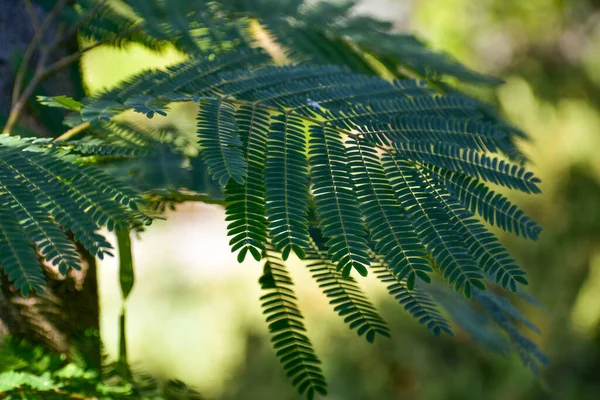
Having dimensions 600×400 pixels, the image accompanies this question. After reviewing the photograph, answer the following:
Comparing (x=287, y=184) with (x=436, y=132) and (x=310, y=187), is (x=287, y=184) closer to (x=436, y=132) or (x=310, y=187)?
(x=310, y=187)

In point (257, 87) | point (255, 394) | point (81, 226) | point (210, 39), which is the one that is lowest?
point (255, 394)

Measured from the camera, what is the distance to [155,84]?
0.95 metres

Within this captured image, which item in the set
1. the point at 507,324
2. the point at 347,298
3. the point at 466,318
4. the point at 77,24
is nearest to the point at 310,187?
the point at 347,298

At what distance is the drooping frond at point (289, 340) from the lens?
79 centimetres

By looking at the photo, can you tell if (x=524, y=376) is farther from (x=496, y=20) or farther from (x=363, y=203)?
(x=363, y=203)

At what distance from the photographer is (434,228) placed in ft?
2.33

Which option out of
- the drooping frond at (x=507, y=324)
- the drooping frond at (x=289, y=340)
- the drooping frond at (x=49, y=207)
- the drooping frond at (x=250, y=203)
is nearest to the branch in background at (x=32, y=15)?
the drooping frond at (x=49, y=207)

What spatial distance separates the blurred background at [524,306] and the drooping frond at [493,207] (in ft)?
8.78

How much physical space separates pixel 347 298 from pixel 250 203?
7.9 inches

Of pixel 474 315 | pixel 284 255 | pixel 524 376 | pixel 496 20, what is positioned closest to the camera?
pixel 284 255

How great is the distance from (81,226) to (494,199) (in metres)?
0.54

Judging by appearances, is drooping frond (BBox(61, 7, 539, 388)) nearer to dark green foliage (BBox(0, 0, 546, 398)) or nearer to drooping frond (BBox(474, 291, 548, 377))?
dark green foliage (BBox(0, 0, 546, 398))

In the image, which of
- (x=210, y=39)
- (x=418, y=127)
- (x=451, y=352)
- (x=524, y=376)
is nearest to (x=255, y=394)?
(x=451, y=352)

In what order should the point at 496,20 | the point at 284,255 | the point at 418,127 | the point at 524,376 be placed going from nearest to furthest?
the point at 284,255
the point at 418,127
the point at 524,376
the point at 496,20
